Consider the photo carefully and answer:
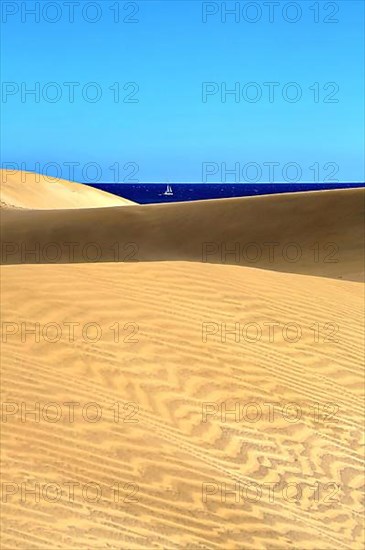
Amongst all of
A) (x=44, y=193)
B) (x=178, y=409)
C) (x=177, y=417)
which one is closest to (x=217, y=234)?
(x=178, y=409)

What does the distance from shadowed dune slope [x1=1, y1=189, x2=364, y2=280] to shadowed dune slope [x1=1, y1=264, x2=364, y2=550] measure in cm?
909

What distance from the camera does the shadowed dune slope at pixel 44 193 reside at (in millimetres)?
39312

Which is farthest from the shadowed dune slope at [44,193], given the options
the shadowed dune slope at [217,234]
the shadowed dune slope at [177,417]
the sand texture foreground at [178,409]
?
the shadowed dune slope at [177,417]

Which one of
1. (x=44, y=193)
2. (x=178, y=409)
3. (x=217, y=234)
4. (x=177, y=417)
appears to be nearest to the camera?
(x=177, y=417)

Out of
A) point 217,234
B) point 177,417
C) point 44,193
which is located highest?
point 44,193

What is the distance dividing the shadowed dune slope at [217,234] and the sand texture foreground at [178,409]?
8.81 meters

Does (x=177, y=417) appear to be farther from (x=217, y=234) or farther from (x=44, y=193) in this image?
(x=44, y=193)

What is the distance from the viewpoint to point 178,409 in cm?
600

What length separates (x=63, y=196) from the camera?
44750 millimetres

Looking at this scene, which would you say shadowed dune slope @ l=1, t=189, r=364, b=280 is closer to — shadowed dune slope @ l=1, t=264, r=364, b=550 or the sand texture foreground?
the sand texture foreground

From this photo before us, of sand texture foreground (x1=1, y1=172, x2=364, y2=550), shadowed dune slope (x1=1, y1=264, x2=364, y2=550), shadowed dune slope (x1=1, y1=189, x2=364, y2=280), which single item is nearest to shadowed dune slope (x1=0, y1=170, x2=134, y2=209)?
shadowed dune slope (x1=1, y1=189, x2=364, y2=280)

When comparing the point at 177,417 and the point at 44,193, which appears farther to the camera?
the point at 44,193

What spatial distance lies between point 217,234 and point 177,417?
15418mm

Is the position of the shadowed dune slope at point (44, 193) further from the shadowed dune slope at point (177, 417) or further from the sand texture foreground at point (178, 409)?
the shadowed dune slope at point (177, 417)
